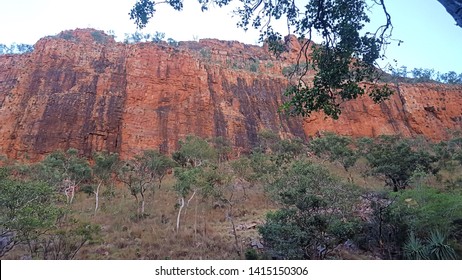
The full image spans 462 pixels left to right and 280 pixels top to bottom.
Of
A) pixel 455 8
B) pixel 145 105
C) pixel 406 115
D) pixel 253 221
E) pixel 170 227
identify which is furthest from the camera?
pixel 406 115

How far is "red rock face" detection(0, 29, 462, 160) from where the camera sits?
3167 cm

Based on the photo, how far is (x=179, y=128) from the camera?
34094 millimetres

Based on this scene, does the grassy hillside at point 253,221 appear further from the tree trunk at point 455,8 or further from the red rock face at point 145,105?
the red rock face at point 145,105

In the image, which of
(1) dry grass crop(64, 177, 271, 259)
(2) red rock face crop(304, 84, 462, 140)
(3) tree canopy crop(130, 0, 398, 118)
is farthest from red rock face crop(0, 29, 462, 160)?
(3) tree canopy crop(130, 0, 398, 118)

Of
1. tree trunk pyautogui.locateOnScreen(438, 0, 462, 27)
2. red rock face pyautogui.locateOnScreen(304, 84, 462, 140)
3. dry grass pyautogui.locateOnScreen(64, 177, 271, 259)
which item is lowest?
dry grass pyautogui.locateOnScreen(64, 177, 271, 259)

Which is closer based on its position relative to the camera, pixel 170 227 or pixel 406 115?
pixel 170 227

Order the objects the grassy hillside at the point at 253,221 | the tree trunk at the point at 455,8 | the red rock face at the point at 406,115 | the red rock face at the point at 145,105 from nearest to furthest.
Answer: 1. the tree trunk at the point at 455,8
2. the grassy hillside at the point at 253,221
3. the red rock face at the point at 145,105
4. the red rock face at the point at 406,115

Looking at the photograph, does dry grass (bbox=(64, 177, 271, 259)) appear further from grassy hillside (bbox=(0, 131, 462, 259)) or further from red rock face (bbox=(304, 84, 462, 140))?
red rock face (bbox=(304, 84, 462, 140))

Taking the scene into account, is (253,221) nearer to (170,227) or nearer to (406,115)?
(170,227)

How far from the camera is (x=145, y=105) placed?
3472 cm

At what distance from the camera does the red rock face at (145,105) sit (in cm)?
3167

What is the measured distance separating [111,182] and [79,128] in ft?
42.8

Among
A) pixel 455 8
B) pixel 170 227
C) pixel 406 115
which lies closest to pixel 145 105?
pixel 170 227

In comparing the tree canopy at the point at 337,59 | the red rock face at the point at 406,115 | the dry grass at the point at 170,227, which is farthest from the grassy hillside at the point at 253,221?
the red rock face at the point at 406,115
